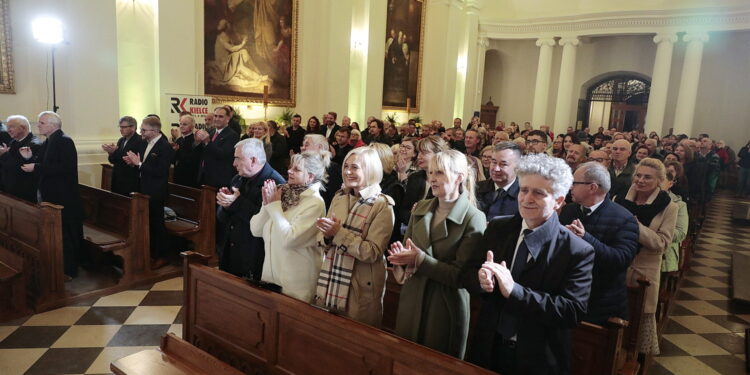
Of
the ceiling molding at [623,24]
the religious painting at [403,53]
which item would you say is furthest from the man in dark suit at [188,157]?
the ceiling molding at [623,24]

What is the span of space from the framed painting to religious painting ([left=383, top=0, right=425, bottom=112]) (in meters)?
9.74

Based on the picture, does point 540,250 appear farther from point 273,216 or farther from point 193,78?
point 193,78

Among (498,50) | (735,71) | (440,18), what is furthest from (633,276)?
(498,50)

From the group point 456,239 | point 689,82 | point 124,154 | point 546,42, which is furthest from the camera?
point 546,42

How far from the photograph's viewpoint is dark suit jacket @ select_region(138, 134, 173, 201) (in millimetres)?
5621

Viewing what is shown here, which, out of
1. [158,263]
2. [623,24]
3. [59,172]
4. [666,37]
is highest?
[623,24]

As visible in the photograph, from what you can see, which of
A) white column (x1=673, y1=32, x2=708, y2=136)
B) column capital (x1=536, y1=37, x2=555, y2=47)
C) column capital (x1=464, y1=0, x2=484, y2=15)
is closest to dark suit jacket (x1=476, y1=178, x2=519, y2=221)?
column capital (x1=464, y1=0, x2=484, y2=15)

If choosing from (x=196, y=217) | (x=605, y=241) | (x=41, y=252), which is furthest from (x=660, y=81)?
(x=41, y=252)

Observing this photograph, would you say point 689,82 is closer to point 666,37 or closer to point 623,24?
point 666,37

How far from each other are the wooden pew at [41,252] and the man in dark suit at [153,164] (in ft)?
3.56

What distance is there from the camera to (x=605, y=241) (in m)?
2.96

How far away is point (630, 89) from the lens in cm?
2039

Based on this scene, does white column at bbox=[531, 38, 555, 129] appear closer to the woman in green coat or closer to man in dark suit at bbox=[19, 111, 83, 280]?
man in dark suit at bbox=[19, 111, 83, 280]

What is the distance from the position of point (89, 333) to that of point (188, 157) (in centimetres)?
303
